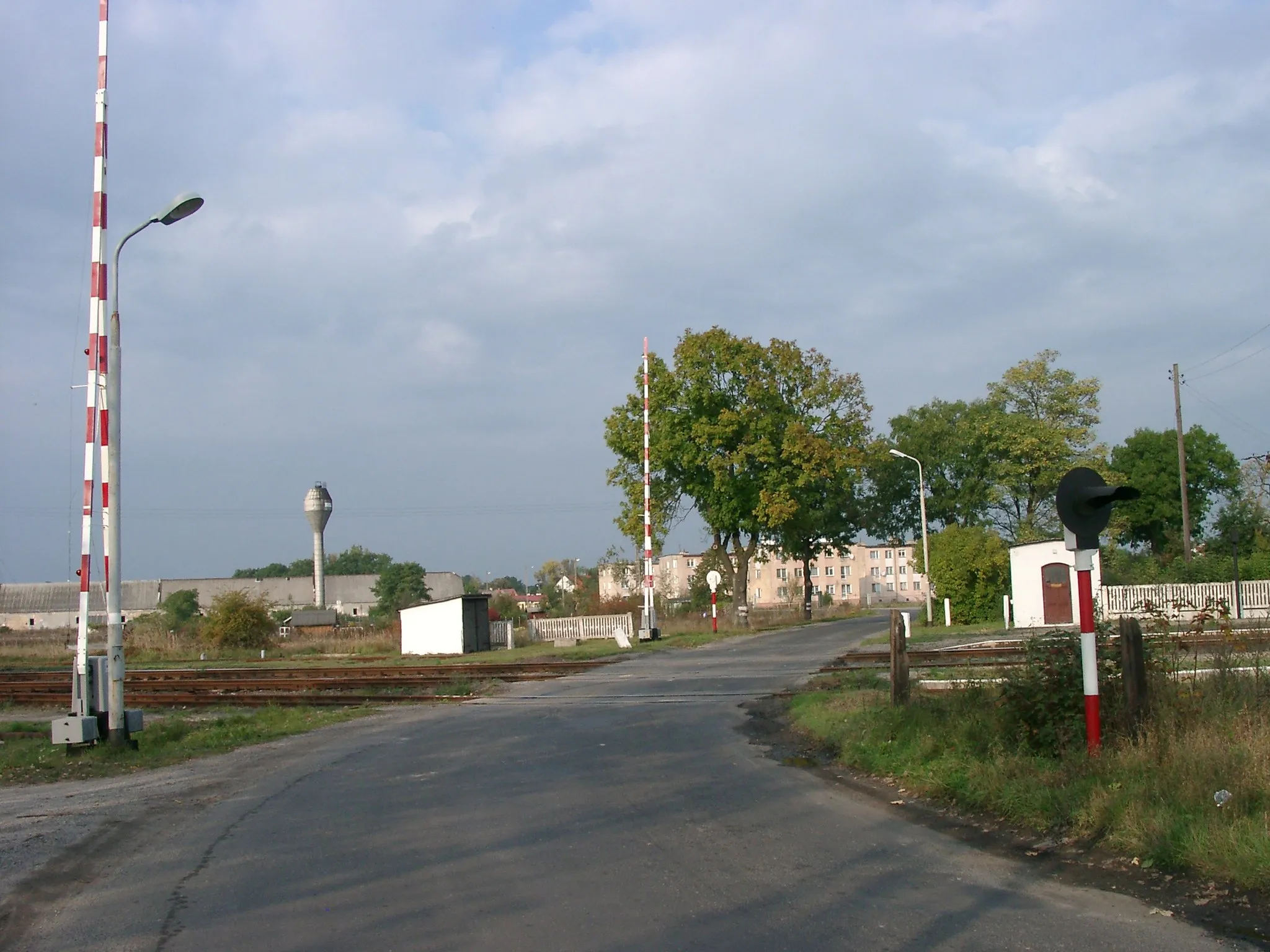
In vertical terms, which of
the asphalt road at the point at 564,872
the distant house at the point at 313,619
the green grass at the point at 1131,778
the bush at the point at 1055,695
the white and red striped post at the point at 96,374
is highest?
the white and red striped post at the point at 96,374

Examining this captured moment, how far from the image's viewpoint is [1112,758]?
833cm

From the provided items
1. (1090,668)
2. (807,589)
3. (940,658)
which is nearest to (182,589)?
(807,589)

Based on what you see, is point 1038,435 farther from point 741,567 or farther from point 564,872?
point 564,872

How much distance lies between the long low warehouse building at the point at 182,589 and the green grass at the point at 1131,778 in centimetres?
9844

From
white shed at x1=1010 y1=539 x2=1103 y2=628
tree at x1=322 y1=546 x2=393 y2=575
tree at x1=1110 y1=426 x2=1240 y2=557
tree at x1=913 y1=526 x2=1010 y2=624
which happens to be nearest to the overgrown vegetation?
white shed at x1=1010 y1=539 x2=1103 y2=628

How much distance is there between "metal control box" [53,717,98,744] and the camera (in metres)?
14.3

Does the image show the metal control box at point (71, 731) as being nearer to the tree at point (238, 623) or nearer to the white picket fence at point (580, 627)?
the white picket fence at point (580, 627)

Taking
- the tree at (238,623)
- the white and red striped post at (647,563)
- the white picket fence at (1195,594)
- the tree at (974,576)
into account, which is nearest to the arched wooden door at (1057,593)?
the white picket fence at (1195,594)

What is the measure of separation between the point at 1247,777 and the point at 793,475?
42.4 m

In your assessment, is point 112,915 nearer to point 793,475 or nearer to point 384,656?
point 384,656

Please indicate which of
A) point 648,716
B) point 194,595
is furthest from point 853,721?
point 194,595

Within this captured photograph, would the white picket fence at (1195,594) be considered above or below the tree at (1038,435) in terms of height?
below

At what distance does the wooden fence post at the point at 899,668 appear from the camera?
1291 cm

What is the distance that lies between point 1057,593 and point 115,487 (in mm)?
30158
